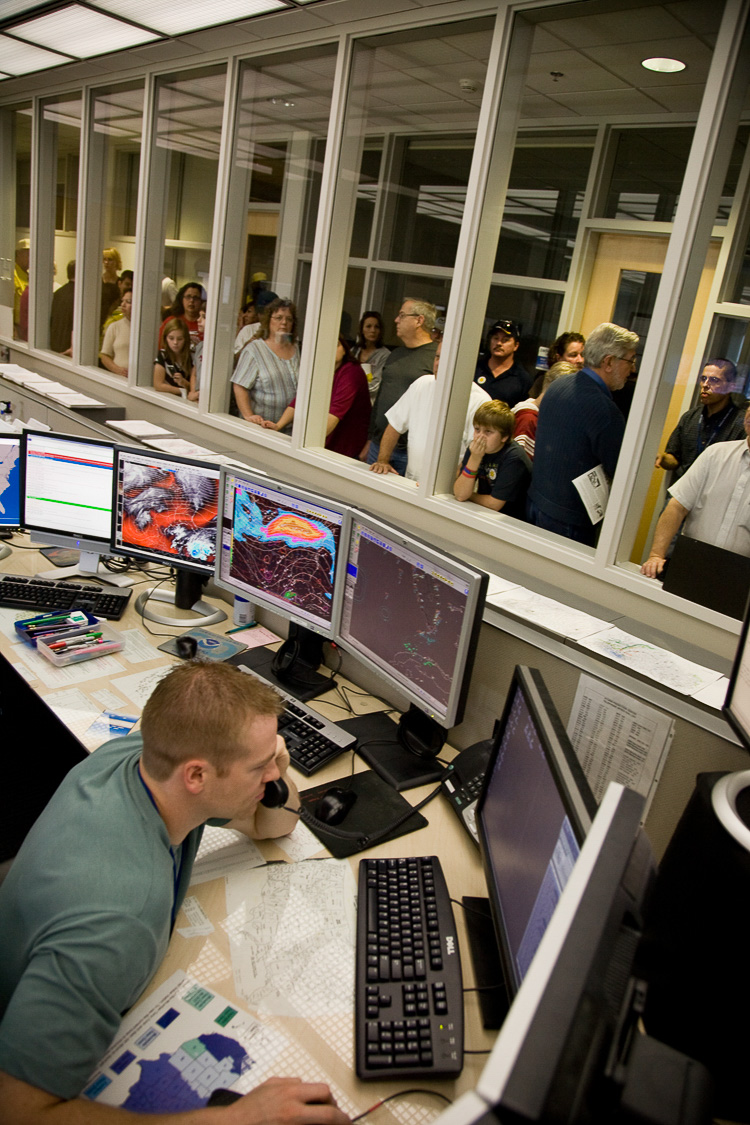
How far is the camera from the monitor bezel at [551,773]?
916 millimetres

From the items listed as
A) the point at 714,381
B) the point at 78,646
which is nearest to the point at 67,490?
the point at 78,646

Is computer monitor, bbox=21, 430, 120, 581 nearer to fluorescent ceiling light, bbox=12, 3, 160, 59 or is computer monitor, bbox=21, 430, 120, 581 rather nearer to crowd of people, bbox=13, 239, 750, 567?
crowd of people, bbox=13, 239, 750, 567

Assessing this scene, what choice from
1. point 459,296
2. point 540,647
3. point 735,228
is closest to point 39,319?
point 459,296

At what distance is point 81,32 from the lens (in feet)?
14.0

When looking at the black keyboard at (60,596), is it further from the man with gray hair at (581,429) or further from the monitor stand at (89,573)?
the man with gray hair at (581,429)

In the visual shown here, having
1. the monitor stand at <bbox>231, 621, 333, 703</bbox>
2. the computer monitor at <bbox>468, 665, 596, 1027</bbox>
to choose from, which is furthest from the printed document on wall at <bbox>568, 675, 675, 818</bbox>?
the monitor stand at <bbox>231, 621, 333, 703</bbox>

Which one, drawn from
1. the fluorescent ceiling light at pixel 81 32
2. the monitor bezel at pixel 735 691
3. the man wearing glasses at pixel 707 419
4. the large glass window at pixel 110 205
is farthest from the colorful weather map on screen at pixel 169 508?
the large glass window at pixel 110 205

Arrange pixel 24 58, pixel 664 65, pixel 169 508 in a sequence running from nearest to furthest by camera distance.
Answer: pixel 169 508 < pixel 664 65 < pixel 24 58

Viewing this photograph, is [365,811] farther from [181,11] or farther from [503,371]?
[181,11]

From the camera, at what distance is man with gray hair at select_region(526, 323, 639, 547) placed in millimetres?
2809

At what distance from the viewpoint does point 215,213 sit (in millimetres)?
4125

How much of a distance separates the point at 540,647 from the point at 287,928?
0.78 metres

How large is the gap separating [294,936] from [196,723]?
42 centimetres

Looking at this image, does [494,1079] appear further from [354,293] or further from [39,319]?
[39,319]
